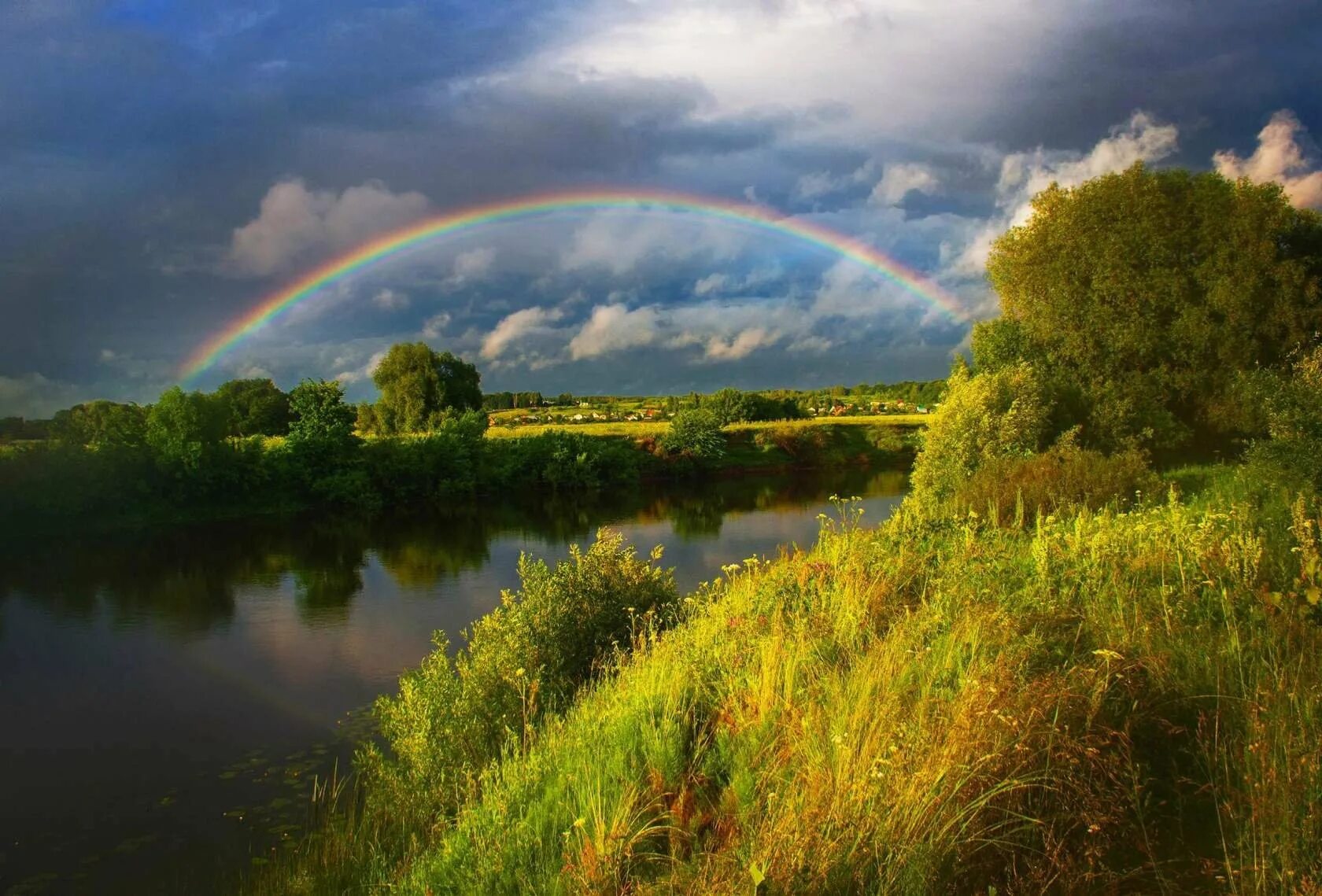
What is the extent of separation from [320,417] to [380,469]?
138 inches

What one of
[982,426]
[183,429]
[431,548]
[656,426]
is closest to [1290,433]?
[982,426]

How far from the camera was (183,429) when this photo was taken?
32312 mm

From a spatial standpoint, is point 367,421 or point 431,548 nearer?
point 431,548

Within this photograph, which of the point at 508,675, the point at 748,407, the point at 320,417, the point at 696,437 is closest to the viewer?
the point at 508,675

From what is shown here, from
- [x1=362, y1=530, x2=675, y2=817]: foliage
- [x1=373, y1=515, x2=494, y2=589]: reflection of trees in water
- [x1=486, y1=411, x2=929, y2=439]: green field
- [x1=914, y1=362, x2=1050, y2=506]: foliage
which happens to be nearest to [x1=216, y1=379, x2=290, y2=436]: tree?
[x1=486, y1=411, x2=929, y2=439]: green field

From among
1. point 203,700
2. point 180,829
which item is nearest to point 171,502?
point 203,700

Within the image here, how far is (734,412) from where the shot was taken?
2623 inches

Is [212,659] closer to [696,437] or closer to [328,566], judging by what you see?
[328,566]

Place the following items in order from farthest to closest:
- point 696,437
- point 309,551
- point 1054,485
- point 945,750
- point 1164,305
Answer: point 696,437 → point 309,551 → point 1164,305 → point 1054,485 → point 945,750

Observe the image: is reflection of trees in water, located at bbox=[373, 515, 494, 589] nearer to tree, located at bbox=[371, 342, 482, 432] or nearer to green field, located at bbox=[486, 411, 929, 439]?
green field, located at bbox=[486, 411, 929, 439]

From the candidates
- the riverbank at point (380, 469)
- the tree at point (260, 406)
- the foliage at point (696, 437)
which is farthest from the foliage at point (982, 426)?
the tree at point (260, 406)

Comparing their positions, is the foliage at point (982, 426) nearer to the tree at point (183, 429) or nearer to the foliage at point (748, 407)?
the tree at point (183, 429)

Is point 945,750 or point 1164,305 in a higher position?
point 1164,305

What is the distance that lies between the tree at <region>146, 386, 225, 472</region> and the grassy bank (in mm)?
29013
